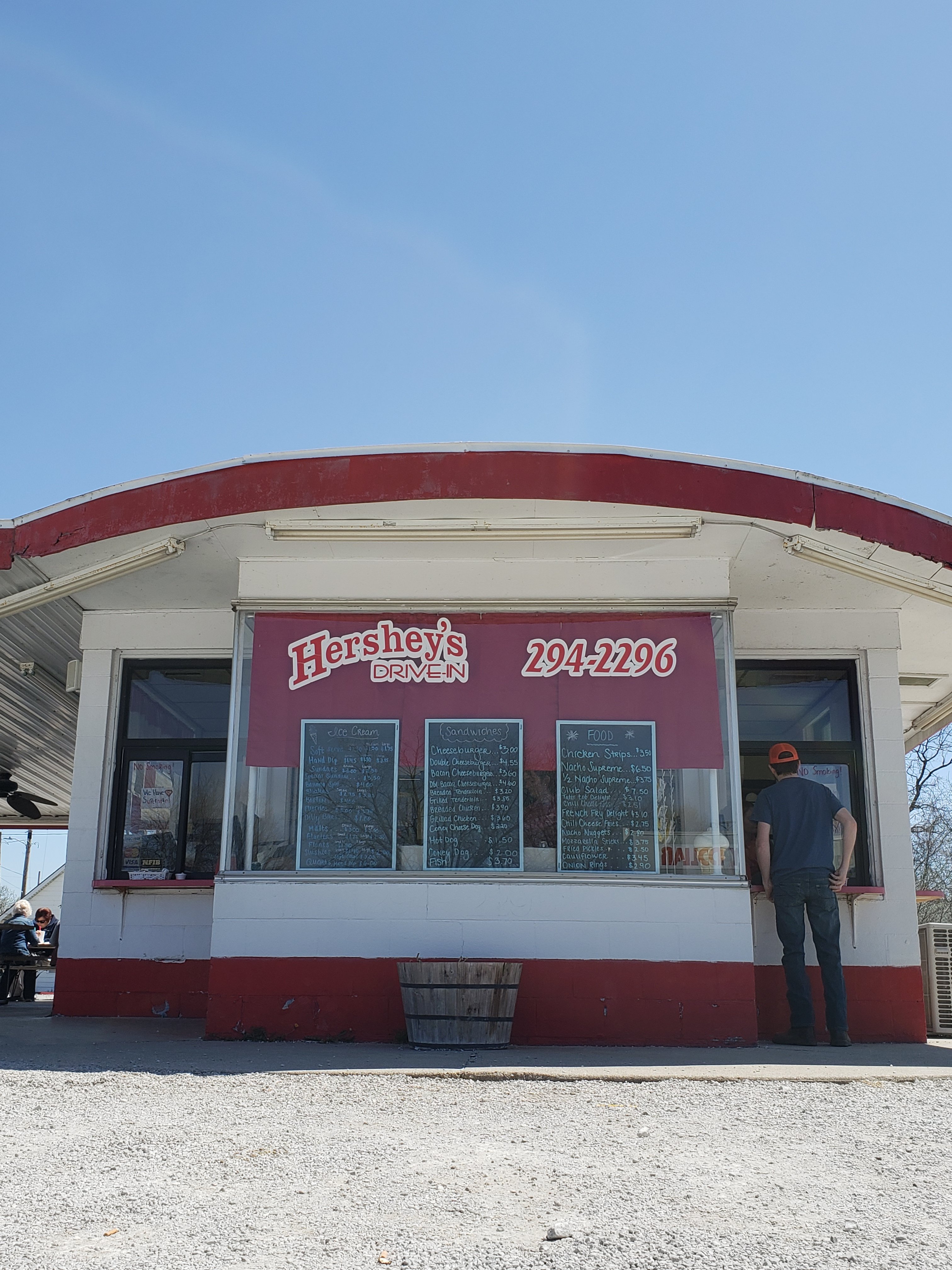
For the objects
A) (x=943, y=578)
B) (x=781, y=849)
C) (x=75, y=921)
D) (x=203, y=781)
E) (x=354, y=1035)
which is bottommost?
(x=354, y=1035)

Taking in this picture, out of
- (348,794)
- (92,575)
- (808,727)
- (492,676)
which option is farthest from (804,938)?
(92,575)

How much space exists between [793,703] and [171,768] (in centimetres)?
547

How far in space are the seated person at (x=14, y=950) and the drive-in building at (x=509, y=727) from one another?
3.96 meters

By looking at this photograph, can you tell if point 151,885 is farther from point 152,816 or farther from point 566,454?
point 566,454

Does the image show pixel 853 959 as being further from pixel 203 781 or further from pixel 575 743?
pixel 203 781

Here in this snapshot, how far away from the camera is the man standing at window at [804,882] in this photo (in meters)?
8.02

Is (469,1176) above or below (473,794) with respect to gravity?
below

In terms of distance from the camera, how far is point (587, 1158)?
4113 millimetres

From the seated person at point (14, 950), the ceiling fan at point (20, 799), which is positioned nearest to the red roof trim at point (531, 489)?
the seated person at point (14, 950)

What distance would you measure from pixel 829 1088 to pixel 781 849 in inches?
108

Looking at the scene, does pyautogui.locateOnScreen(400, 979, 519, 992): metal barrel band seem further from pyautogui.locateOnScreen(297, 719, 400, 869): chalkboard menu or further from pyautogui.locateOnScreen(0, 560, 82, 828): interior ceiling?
pyautogui.locateOnScreen(0, 560, 82, 828): interior ceiling

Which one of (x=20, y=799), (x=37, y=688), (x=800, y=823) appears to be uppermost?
(x=37, y=688)

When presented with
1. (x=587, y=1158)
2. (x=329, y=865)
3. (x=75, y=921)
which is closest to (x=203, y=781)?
(x=75, y=921)

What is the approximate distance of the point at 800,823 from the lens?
8281 mm
